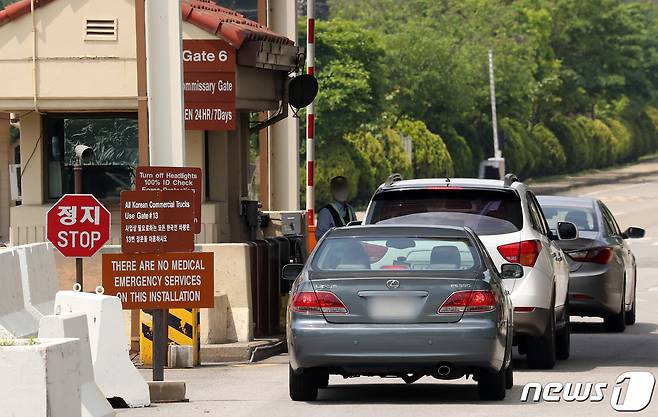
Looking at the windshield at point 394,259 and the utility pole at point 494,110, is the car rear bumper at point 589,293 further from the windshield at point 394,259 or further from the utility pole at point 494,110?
the utility pole at point 494,110

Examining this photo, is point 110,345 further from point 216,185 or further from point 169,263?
point 216,185

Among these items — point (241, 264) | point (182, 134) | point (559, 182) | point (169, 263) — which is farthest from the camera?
point (559, 182)

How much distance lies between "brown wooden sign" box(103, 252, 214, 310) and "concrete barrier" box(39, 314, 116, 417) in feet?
8.07

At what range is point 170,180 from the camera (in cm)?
1406

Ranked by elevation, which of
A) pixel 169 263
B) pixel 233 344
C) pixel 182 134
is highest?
pixel 182 134

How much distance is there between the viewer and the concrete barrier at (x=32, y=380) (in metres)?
9.49

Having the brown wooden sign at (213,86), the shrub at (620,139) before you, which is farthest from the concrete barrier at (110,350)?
the shrub at (620,139)

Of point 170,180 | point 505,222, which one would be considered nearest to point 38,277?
point 170,180

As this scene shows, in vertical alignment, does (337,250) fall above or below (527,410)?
above

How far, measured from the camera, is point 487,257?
1251cm

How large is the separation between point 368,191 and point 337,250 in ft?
147

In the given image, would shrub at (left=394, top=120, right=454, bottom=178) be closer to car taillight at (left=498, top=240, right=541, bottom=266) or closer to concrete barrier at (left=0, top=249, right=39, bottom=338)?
concrete barrier at (left=0, top=249, right=39, bottom=338)

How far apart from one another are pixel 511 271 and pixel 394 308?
1837 millimetres

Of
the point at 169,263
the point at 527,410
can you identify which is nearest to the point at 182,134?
the point at 169,263
